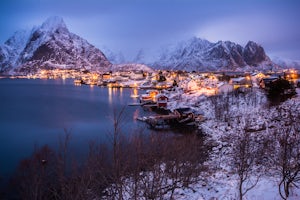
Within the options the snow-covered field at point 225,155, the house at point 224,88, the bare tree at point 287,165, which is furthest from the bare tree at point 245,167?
the house at point 224,88

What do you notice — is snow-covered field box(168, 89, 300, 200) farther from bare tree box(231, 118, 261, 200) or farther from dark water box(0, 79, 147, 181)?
dark water box(0, 79, 147, 181)

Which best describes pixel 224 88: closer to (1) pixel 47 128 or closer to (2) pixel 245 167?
(1) pixel 47 128

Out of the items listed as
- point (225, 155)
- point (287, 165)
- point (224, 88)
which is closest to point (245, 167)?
point (287, 165)

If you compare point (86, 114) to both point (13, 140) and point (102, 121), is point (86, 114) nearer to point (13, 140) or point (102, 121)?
point (102, 121)

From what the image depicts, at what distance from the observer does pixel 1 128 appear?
3434 centimetres

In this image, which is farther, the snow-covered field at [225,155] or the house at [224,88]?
the house at [224,88]

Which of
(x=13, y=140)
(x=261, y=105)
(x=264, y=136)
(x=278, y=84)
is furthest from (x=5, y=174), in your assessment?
(x=278, y=84)

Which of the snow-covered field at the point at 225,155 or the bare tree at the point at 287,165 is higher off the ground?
the bare tree at the point at 287,165

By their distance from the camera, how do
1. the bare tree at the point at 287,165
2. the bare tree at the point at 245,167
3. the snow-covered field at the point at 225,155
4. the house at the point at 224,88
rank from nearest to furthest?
the bare tree at the point at 287,165
the bare tree at the point at 245,167
the snow-covered field at the point at 225,155
the house at the point at 224,88

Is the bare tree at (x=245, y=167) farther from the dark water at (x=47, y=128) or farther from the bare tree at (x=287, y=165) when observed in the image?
the dark water at (x=47, y=128)

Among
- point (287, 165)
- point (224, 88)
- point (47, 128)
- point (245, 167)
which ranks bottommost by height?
point (47, 128)

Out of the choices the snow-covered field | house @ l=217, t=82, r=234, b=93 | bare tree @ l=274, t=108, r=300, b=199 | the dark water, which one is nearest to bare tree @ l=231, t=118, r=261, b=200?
the snow-covered field

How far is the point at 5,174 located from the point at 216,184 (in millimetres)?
14220

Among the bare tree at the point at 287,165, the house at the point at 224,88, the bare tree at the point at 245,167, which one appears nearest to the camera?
the bare tree at the point at 287,165
